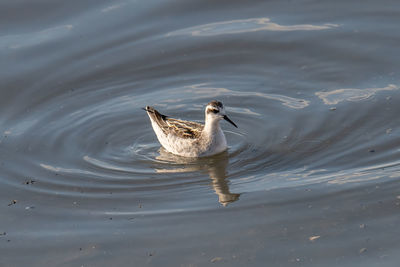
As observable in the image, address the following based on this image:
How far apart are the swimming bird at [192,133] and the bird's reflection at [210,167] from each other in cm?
13

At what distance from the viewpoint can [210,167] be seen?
46.3 feet

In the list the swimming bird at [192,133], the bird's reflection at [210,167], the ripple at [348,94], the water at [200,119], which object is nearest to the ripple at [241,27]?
the water at [200,119]

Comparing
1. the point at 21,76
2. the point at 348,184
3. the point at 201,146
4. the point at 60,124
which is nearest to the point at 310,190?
the point at 348,184

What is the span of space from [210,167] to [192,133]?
1.18 metres

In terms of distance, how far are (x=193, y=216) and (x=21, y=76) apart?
311 inches

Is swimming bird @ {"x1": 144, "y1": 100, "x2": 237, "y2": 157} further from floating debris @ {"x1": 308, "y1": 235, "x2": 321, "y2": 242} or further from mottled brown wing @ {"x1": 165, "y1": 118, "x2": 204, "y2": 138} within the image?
floating debris @ {"x1": 308, "y1": 235, "x2": 321, "y2": 242}

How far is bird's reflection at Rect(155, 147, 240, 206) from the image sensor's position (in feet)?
40.8

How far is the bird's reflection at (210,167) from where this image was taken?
40.8 feet

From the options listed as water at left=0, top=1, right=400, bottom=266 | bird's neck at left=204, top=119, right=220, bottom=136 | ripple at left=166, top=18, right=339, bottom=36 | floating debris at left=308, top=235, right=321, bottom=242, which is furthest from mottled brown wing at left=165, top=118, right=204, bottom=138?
floating debris at left=308, top=235, right=321, bottom=242

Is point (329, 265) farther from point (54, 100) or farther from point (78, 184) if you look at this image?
point (54, 100)

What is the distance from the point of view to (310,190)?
12055 mm

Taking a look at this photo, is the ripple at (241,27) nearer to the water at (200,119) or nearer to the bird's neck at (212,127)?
the water at (200,119)

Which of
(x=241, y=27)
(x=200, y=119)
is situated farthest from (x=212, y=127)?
(x=241, y=27)

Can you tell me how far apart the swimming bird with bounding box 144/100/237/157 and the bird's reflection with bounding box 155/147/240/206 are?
0.43 ft
